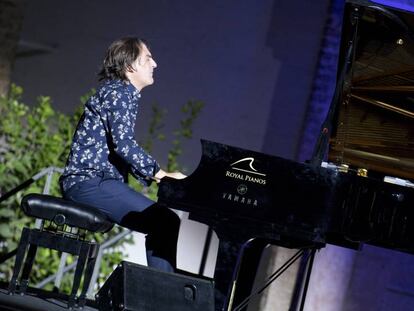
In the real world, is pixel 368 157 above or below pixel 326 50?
below

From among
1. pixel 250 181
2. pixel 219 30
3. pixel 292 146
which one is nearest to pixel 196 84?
pixel 219 30

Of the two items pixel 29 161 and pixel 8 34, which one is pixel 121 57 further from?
pixel 8 34

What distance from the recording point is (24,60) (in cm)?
743

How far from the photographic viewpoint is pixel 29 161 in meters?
6.77

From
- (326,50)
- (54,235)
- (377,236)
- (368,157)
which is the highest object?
(326,50)

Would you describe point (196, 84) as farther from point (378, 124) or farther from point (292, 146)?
point (378, 124)

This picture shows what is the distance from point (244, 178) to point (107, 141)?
823 mm

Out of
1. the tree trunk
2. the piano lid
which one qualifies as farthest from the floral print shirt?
the tree trunk

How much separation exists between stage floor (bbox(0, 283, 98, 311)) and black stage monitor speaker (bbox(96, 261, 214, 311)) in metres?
0.38

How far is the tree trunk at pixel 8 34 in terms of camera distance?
7273mm

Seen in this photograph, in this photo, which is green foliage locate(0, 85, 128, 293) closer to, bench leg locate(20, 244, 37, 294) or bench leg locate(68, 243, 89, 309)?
bench leg locate(20, 244, 37, 294)

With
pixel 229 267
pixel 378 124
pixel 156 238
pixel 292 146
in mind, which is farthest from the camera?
pixel 292 146

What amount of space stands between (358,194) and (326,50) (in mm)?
2592

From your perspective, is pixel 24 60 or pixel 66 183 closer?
pixel 66 183
